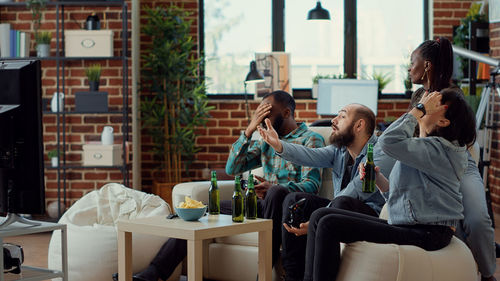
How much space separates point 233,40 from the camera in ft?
22.7

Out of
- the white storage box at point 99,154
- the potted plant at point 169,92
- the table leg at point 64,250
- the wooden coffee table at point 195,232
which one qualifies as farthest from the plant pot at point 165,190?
the table leg at point 64,250

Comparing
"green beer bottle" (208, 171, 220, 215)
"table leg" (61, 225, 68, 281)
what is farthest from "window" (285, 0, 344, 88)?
"table leg" (61, 225, 68, 281)

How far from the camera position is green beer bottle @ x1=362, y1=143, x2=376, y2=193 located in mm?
3090

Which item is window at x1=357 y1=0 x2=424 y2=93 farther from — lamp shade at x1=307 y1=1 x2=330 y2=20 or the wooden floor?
the wooden floor

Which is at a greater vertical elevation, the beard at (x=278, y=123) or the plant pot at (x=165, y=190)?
the beard at (x=278, y=123)

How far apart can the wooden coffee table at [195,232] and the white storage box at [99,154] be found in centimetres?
248

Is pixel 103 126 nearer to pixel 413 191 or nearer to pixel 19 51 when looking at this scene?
pixel 19 51

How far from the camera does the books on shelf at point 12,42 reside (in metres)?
5.68

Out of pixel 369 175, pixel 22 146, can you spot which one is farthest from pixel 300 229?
pixel 22 146

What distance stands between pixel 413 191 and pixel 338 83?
11.6ft

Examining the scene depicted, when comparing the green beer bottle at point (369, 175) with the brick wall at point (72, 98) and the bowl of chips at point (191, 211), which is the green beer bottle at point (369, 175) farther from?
the brick wall at point (72, 98)

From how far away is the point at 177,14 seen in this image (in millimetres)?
6617

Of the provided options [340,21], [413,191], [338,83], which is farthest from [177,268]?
[340,21]

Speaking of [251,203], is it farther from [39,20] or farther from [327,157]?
[39,20]
